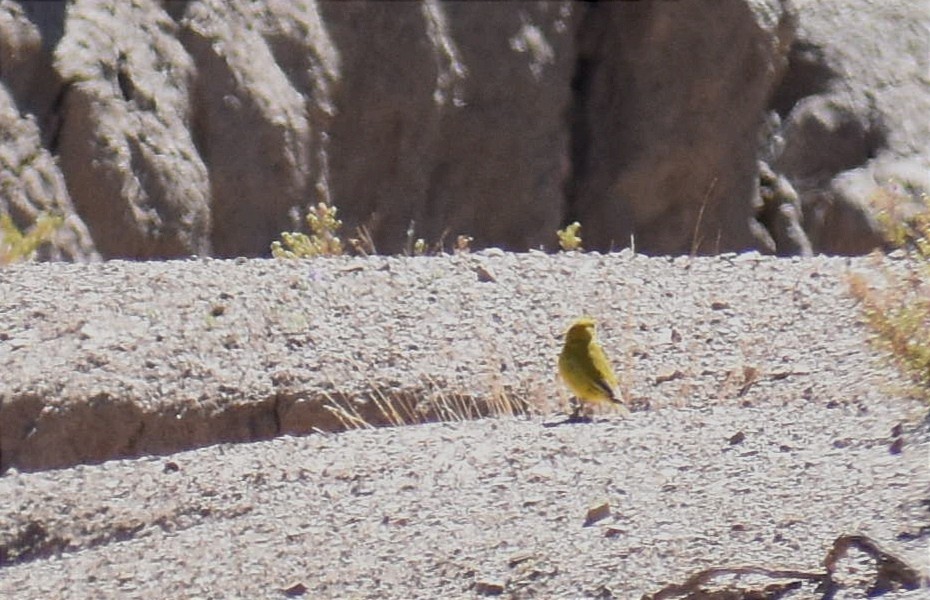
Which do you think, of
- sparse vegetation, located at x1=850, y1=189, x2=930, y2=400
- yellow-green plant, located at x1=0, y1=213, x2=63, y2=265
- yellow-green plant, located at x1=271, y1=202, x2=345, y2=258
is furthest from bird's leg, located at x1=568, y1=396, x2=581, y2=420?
yellow-green plant, located at x1=0, y1=213, x2=63, y2=265

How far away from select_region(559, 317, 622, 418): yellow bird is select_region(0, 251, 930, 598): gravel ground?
0.10 m

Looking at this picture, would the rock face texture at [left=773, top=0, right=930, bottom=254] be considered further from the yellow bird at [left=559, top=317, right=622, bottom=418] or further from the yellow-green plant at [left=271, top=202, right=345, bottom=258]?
the yellow bird at [left=559, top=317, right=622, bottom=418]

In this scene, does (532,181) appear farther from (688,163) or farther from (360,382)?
(360,382)

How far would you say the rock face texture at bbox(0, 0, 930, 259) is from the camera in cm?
1147

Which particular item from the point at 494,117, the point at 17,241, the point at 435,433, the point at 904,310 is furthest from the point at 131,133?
the point at 904,310

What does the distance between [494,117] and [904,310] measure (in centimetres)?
781

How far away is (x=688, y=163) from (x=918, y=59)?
6.65 ft

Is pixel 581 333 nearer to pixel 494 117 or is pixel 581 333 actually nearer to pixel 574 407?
pixel 574 407

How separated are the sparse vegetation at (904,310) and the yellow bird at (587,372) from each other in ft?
2.85

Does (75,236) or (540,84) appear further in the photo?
(540,84)

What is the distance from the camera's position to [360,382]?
723 cm

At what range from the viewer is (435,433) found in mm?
6254

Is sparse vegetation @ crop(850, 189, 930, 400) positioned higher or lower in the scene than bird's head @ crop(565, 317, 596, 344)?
higher

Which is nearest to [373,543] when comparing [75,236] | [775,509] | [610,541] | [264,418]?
[610,541]
